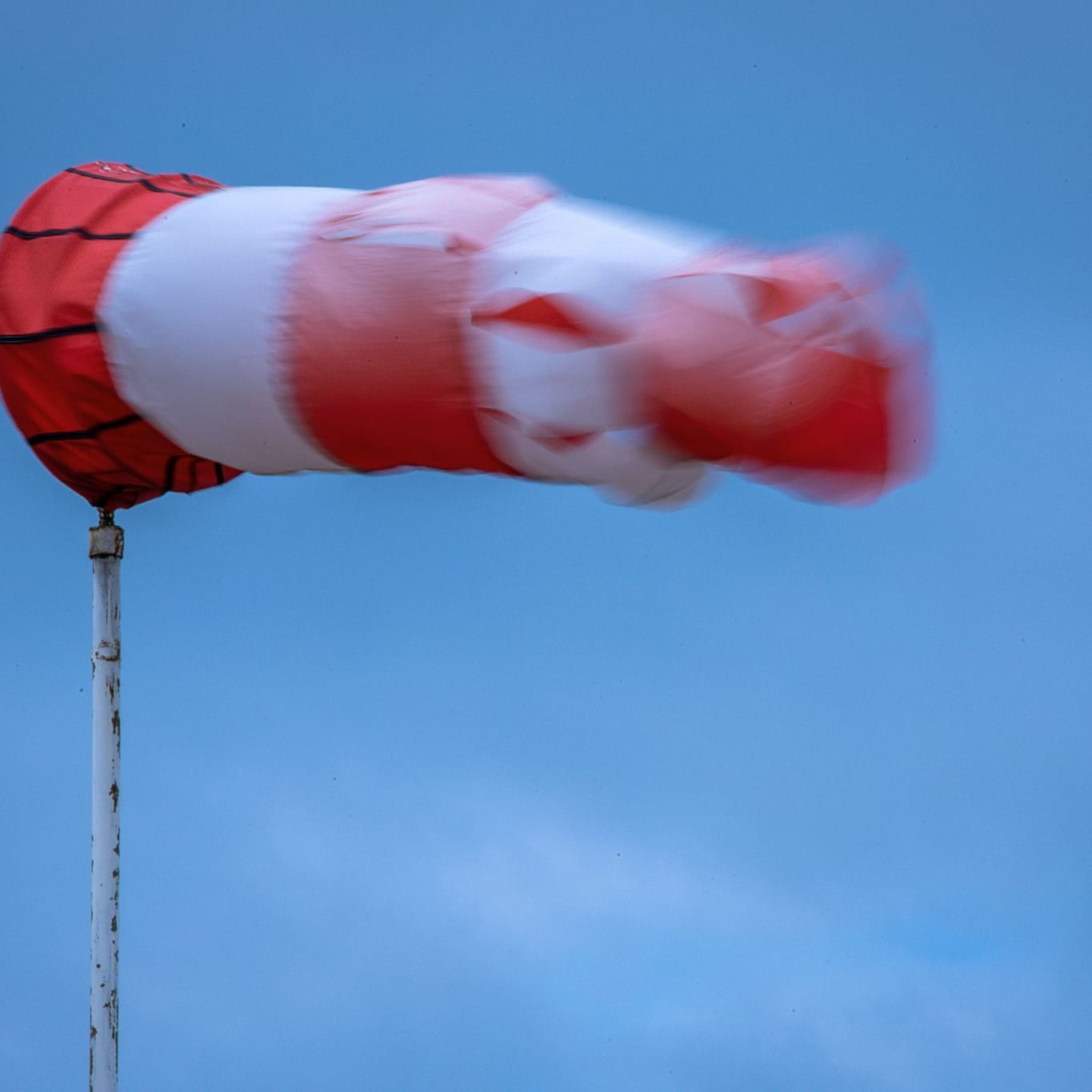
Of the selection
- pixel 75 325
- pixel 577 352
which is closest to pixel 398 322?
pixel 577 352

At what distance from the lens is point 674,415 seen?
2.80 metres

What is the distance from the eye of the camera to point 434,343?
2.98 m

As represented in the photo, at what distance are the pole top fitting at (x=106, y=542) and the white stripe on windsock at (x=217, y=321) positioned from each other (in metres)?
0.43

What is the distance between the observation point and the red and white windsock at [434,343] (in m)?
2.74

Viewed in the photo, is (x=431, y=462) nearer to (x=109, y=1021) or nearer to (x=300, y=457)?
(x=300, y=457)

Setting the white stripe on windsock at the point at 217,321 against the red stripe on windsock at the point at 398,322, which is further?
the white stripe on windsock at the point at 217,321

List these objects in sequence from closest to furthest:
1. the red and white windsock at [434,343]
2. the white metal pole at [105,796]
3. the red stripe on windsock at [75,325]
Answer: the red and white windsock at [434,343]
the red stripe on windsock at [75,325]
the white metal pole at [105,796]

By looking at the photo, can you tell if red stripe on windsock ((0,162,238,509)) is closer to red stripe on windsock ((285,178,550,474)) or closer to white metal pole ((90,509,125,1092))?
white metal pole ((90,509,125,1092))

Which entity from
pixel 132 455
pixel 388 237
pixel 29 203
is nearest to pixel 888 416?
pixel 388 237

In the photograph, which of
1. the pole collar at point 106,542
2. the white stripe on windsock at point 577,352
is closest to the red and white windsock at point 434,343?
the white stripe on windsock at point 577,352

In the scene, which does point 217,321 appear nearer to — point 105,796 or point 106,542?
point 106,542

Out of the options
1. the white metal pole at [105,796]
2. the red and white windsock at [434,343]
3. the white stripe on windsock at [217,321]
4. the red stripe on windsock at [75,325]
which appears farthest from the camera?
the white metal pole at [105,796]

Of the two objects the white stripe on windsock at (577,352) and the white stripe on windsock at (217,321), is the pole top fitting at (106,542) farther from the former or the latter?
the white stripe on windsock at (577,352)

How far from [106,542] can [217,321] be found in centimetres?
75
